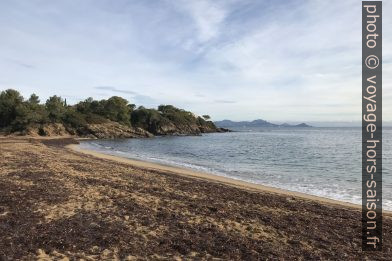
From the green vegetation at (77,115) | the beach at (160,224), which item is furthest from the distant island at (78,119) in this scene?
the beach at (160,224)

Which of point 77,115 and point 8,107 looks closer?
point 8,107

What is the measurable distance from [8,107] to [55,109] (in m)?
10.3

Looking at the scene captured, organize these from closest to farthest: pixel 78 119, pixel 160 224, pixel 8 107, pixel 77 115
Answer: pixel 160 224
pixel 8 107
pixel 78 119
pixel 77 115

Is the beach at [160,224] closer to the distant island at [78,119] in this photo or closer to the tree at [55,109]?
the distant island at [78,119]

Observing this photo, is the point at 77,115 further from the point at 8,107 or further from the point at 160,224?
the point at 160,224

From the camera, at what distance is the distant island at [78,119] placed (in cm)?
6656

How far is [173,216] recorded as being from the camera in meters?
9.80

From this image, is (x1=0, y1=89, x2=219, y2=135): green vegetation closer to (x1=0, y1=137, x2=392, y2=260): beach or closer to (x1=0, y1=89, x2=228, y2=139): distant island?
(x1=0, y1=89, x2=228, y2=139): distant island

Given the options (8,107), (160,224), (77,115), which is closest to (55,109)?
(77,115)

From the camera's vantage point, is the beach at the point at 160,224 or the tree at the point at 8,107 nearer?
the beach at the point at 160,224

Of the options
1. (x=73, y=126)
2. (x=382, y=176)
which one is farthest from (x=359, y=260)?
(x=73, y=126)

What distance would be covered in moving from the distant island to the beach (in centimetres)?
5849

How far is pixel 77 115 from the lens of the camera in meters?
80.9

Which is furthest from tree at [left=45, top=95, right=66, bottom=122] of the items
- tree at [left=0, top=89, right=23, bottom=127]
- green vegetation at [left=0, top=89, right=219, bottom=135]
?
tree at [left=0, top=89, right=23, bottom=127]
